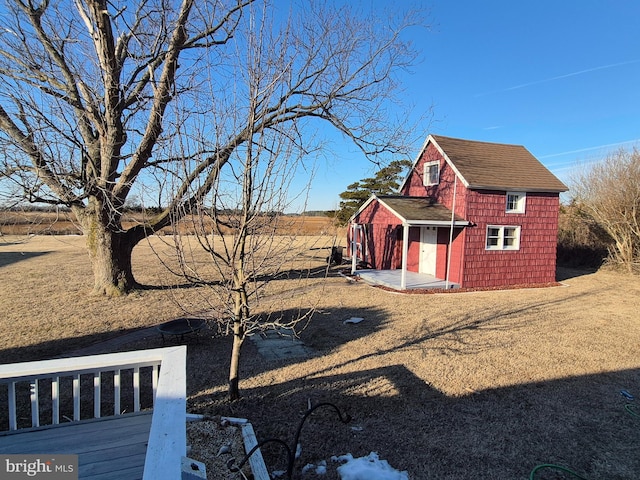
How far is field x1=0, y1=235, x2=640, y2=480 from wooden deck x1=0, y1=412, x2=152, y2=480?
4.17ft

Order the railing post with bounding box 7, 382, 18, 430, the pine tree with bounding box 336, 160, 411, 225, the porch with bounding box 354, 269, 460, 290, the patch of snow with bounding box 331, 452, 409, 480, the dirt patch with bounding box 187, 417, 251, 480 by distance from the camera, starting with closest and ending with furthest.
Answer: the railing post with bounding box 7, 382, 18, 430 < the dirt patch with bounding box 187, 417, 251, 480 < the patch of snow with bounding box 331, 452, 409, 480 < the porch with bounding box 354, 269, 460, 290 < the pine tree with bounding box 336, 160, 411, 225

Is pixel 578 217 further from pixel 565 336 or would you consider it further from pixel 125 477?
pixel 125 477

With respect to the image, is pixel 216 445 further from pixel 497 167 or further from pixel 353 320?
pixel 497 167

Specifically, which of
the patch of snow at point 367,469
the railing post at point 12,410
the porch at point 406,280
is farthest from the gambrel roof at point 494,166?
the railing post at point 12,410

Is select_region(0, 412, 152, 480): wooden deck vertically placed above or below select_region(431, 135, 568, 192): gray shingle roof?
below

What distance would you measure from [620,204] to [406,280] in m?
11.3

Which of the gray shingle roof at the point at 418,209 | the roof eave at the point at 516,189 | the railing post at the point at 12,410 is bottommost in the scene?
the railing post at the point at 12,410

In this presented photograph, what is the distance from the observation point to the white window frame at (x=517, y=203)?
13.5m

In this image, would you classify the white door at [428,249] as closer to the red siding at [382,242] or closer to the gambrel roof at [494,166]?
the red siding at [382,242]

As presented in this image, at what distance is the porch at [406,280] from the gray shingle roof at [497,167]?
376 cm

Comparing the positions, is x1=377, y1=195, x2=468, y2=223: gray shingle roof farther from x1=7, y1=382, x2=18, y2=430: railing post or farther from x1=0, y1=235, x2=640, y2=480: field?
x1=7, y1=382, x2=18, y2=430: railing post

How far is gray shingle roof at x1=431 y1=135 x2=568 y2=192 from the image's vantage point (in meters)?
12.9

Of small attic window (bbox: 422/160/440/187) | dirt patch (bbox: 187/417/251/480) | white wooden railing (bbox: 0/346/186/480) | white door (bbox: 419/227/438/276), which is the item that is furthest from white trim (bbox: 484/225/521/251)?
white wooden railing (bbox: 0/346/186/480)

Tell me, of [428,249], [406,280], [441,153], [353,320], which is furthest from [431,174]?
[353,320]
